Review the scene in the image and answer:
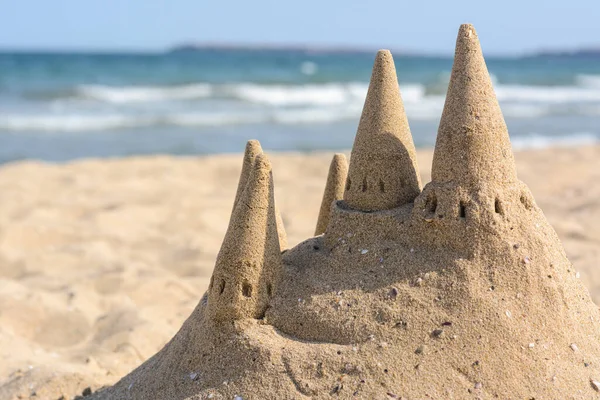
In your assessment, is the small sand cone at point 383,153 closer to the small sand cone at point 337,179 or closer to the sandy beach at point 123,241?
the small sand cone at point 337,179

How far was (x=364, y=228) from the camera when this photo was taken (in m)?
3.20

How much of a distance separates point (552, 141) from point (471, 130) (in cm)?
1359

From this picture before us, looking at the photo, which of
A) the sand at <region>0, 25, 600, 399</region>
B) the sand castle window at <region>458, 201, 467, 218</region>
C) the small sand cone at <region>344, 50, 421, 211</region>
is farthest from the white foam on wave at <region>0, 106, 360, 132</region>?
the sand castle window at <region>458, 201, 467, 218</region>

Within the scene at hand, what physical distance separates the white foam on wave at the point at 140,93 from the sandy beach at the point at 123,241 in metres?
10.2

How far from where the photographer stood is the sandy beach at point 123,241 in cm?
512

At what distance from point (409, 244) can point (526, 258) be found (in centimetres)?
48

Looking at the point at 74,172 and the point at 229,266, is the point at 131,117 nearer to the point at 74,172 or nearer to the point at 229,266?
the point at 74,172

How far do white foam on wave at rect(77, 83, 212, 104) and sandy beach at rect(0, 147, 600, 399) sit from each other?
10.2 meters

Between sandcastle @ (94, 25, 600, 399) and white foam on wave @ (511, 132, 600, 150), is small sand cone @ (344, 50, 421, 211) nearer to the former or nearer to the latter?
sandcastle @ (94, 25, 600, 399)

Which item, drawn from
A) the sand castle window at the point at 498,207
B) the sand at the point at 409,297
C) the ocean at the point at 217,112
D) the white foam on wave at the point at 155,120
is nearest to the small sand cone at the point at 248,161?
the sand at the point at 409,297

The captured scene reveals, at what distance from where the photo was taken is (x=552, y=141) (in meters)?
15.7

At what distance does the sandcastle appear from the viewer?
2875mm

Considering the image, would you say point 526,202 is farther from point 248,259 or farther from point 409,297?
point 248,259

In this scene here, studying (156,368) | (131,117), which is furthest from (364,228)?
(131,117)
